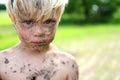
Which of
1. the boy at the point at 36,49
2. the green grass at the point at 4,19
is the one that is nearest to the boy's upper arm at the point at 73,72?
the boy at the point at 36,49

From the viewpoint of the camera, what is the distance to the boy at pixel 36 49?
2234 millimetres

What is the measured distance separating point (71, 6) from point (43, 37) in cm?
3041

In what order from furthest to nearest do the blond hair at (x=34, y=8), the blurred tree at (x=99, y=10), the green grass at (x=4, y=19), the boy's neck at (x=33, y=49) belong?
1. the blurred tree at (x=99, y=10)
2. the green grass at (x=4, y=19)
3. the boy's neck at (x=33, y=49)
4. the blond hair at (x=34, y=8)

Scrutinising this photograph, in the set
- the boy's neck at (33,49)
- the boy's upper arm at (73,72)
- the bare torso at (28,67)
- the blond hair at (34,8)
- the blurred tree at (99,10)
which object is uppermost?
the blond hair at (34,8)

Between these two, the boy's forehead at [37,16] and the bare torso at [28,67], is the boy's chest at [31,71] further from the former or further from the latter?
the boy's forehead at [37,16]

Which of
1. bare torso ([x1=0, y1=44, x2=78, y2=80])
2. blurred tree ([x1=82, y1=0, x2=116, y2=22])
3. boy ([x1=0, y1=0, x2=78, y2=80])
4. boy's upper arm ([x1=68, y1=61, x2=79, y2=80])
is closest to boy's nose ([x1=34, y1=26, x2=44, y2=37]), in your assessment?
boy ([x1=0, y1=0, x2=78, y2=80])

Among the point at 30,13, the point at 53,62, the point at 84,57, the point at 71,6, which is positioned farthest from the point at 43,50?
the point at 71,6

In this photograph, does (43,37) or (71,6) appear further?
(71,6)

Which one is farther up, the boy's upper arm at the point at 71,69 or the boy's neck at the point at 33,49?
the boy's neck at the point at 33,49

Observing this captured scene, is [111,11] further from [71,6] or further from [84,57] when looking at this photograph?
[84,57]

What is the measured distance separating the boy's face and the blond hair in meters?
0.04

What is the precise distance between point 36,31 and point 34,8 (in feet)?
0.39

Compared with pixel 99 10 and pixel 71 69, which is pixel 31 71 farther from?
pixel 99 10

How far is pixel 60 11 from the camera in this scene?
2.29 meters
